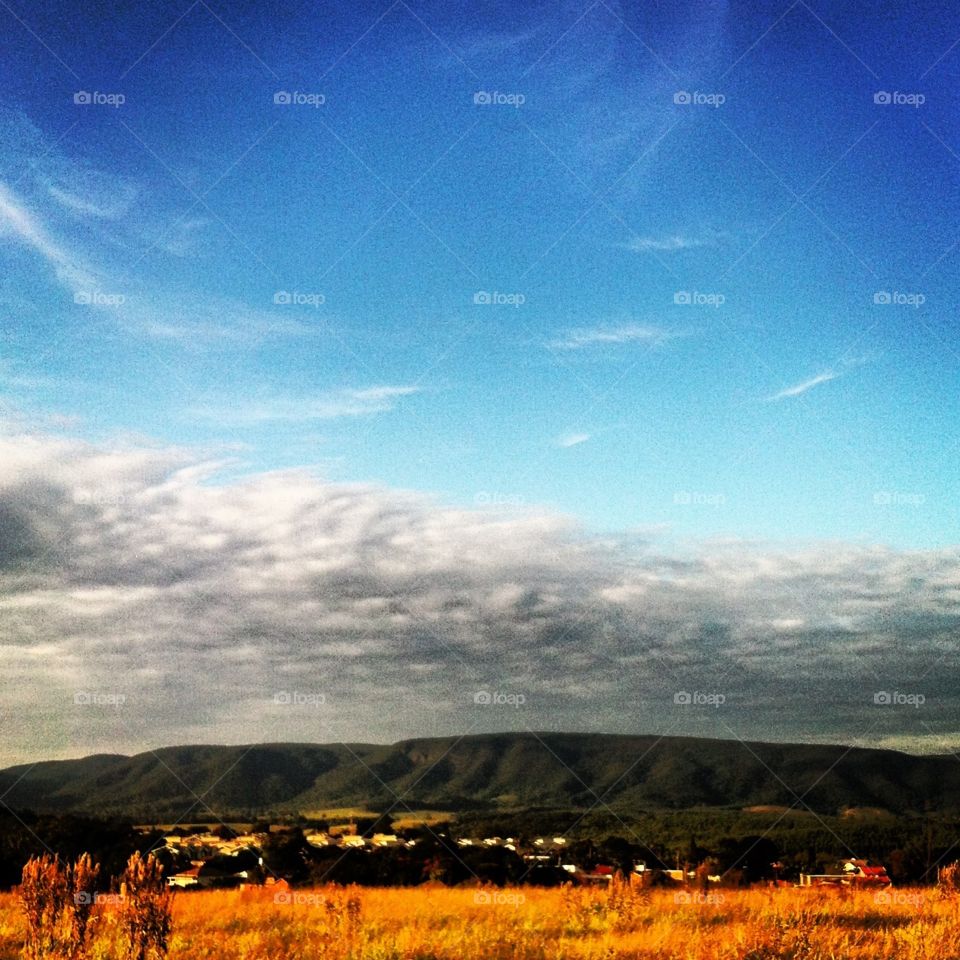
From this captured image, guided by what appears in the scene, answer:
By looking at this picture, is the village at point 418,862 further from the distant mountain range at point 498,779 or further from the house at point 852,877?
the distant mountain range at point 498,779

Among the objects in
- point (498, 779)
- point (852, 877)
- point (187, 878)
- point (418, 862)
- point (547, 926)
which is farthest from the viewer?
point (498, 779)

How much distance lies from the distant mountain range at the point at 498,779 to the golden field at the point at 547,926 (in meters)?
21.6

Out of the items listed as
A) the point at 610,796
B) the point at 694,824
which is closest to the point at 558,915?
the point at 694,824

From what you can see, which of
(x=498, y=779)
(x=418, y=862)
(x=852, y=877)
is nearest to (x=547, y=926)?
(x=418, y=862)

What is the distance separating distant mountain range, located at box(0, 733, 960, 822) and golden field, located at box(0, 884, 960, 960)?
2161 cm

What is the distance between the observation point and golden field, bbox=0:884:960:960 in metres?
15.3

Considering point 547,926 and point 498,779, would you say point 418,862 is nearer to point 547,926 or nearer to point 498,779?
point 547,926

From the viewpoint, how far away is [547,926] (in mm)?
16891

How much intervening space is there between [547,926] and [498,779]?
193ft

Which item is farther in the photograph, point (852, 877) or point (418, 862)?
point (852, 877)

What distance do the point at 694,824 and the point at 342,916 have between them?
34.2m

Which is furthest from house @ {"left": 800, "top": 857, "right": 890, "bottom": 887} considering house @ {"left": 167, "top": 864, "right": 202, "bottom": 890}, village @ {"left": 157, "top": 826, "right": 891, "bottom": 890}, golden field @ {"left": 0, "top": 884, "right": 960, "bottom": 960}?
house @ {"left": 167, "top": 864, "right": 202, "bottom": 890}

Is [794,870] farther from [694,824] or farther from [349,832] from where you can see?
[694,824]

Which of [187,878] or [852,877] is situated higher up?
[187,878]
